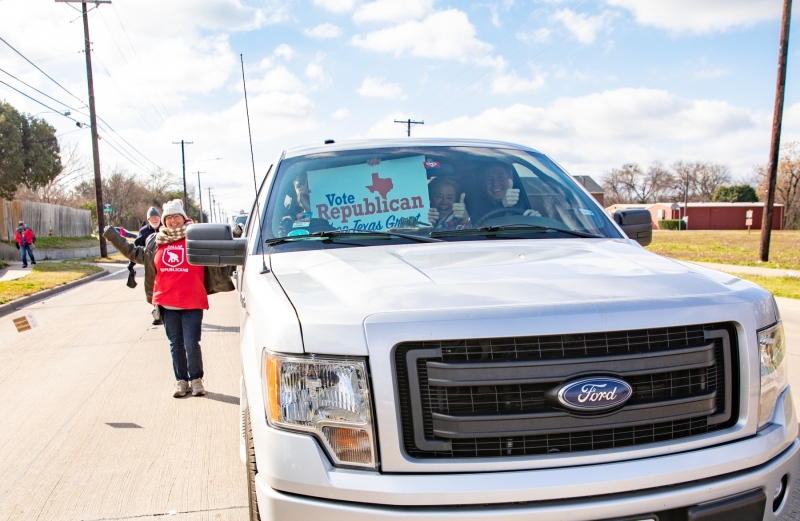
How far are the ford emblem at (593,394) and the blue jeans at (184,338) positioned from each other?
441cm

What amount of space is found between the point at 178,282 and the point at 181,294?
0.36ft

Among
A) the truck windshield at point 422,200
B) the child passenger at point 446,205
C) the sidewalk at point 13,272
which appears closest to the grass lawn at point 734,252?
the truck windshield at point 422,200

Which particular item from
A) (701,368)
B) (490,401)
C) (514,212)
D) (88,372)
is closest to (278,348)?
(490,401)

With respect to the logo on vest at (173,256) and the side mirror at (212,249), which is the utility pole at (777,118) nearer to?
the logo on vest at (173,256)

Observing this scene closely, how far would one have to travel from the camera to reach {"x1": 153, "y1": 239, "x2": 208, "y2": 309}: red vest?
18.6 feet

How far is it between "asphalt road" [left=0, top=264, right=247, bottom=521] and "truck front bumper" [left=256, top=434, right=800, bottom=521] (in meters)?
1.66

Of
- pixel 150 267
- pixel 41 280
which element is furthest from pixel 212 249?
pixel 41 280

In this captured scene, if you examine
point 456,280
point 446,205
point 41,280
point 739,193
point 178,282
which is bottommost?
point 41,280

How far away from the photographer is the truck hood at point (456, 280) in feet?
6.66

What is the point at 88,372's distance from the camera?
23.0 ft

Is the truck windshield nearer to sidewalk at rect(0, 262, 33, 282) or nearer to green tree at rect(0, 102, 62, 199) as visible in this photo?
sidewalk at rect(0, 262, 33, 282)

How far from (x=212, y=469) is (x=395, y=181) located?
2183 millimetres

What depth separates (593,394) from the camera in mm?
2014

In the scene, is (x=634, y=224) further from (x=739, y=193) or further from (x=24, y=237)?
(x=739, y=193)
